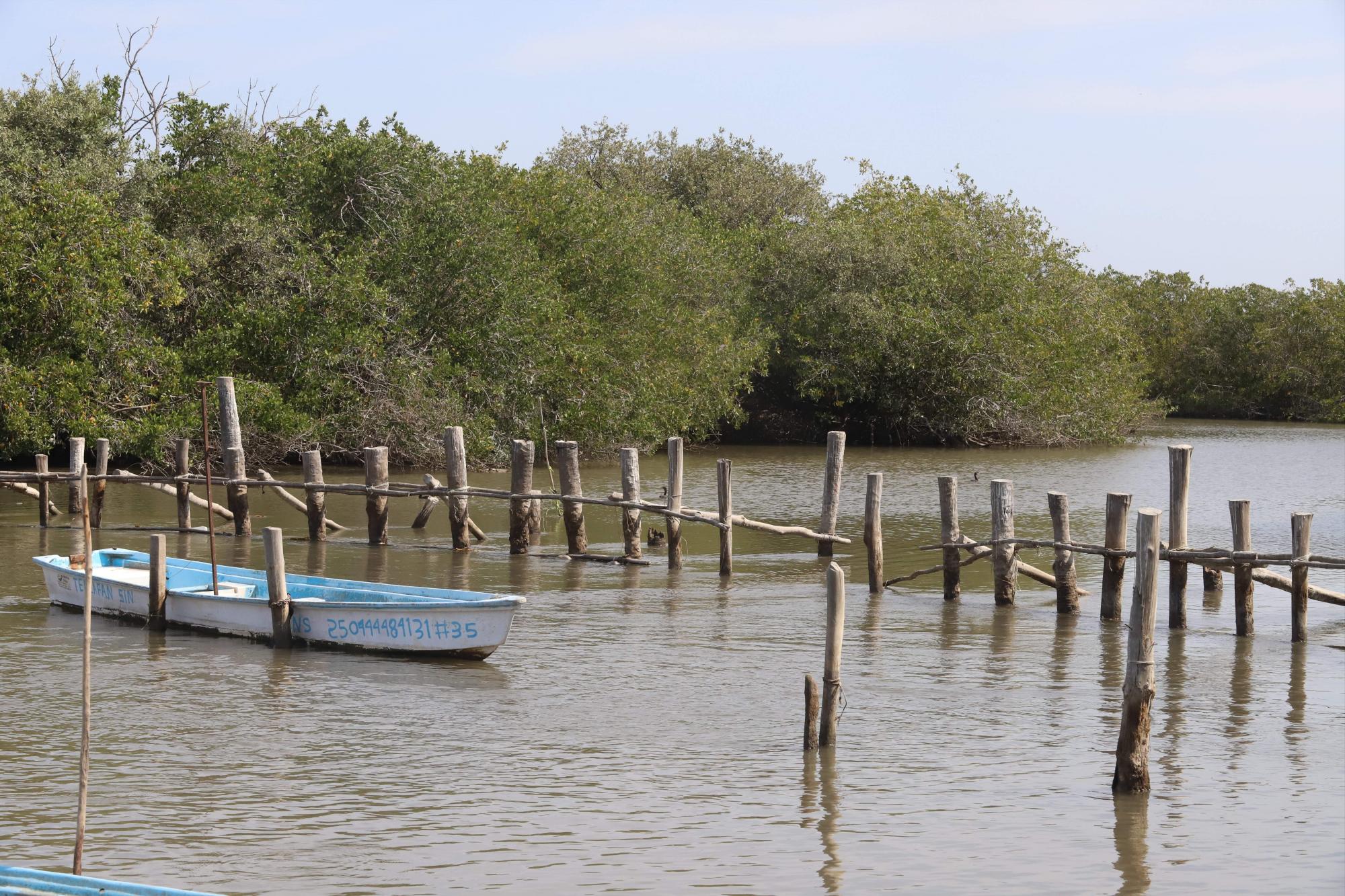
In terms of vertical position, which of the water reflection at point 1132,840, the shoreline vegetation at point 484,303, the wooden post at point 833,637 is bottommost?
the water reflection at point 1132,840

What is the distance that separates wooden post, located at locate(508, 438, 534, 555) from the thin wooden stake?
2.05 meters

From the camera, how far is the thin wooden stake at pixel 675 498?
1945 centimetres

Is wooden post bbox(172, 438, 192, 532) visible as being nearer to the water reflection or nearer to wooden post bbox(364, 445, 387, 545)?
wooden post bbox(364, 445, 387, 545)

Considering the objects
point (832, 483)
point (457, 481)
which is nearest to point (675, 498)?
point (832, 483)

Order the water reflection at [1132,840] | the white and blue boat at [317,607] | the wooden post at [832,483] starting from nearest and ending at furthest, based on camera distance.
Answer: the water reflection at [1132,840]
the white and blue boat at [317,607]
the wooden post at [832,483]

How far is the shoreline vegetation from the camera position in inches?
1124

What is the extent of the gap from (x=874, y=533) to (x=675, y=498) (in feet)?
9.89

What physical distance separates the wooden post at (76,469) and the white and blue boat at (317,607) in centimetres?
487

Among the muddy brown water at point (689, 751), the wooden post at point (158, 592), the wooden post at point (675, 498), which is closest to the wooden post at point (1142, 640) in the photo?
the muddy brown water at point (689, 751)

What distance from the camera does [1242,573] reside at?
15.0 m

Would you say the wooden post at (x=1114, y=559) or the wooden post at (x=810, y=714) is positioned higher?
the wooden post at (x=1114, y=559)

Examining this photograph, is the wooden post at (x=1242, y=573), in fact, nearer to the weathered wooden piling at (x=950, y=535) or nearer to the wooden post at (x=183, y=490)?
the weathered wooden piling at (x=950, y=535)

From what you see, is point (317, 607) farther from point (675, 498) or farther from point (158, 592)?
point (675, 498)

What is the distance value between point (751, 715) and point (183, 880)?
5.09 meters
